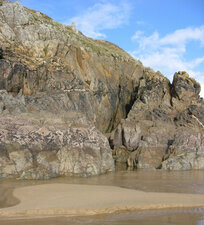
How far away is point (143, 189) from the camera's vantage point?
14164 millimetres

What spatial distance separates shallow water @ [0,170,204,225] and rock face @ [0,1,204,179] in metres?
1.45

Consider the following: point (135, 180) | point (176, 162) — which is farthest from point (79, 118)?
point (176, 162)

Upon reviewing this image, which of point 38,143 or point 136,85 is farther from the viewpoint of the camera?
point 136,85

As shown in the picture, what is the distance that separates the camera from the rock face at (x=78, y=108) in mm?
17631

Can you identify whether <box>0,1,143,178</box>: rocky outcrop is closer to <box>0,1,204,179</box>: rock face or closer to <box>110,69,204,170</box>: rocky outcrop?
<box>0,1,204,179</box>: rock face

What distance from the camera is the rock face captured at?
57.8ft

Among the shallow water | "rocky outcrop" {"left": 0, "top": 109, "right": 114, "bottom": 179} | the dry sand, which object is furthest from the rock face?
the dry sand

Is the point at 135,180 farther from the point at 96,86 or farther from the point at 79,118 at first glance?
the point at 96,86

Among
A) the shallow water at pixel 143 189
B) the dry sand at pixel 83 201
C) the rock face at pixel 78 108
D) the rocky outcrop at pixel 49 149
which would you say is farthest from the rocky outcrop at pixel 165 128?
the dry sand at pixel 83 201

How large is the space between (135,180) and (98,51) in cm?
2120

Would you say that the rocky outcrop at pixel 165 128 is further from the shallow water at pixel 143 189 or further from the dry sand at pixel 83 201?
the dry sand at pixel 83 201

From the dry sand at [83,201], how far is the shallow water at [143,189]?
1.61 feet

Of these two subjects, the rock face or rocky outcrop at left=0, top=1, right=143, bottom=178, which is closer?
rocky outcrop at left=0, top=1, right=143, bottom=178

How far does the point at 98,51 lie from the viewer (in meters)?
34.7
